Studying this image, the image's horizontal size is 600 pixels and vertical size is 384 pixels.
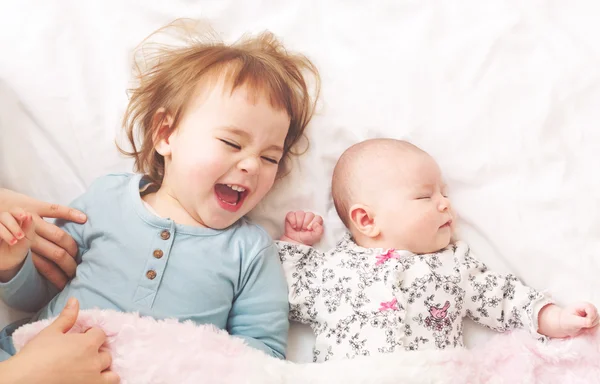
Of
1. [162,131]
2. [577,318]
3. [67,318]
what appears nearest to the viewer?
[67,318]

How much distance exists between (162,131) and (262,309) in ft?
1.38

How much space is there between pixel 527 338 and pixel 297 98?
26.8 inches

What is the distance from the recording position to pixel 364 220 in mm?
1331

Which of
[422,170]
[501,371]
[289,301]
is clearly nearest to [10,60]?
[289,301]

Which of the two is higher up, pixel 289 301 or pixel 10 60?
pixel 10 60

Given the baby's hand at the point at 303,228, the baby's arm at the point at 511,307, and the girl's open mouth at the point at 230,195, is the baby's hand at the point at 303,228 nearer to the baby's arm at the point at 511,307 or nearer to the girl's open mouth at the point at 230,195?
the girl's open mouth at the point at 230,195

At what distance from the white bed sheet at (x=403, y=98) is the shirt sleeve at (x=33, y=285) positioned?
110 millimetres

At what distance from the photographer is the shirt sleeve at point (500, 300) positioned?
4.10ft

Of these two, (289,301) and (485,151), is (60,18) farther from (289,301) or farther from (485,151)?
(485,151)

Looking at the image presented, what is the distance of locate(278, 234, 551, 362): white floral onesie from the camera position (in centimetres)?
121

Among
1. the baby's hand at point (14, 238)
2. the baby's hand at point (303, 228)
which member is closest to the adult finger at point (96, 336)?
the baby's hand at point (14, 238)

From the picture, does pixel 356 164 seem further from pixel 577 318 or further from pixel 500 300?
pixel 577 318

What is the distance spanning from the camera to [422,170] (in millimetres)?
1311

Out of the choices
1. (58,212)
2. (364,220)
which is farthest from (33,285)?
(364,220)
